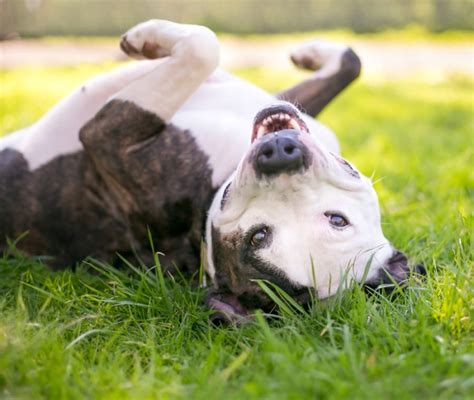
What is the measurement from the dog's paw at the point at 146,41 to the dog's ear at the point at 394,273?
155cm

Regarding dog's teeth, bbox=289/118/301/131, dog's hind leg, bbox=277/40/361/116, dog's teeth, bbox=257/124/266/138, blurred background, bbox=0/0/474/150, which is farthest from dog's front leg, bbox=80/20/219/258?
blurred background, bbox=0/0/474/150

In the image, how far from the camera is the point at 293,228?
2.72 meters

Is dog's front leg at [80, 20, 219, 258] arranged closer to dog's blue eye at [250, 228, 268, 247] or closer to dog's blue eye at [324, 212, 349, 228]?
dog's blue eye at [250, 228, 268, 247]

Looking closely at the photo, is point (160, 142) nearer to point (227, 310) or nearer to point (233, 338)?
point (227, 310)

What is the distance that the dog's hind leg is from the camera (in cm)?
418

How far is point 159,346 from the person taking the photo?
105 inches

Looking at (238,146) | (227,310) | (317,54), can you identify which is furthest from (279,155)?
(317,54)

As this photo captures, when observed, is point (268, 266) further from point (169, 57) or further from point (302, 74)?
point (302, 74)

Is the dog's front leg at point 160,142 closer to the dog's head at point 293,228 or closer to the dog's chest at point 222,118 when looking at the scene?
the dog's chest at point 222,118

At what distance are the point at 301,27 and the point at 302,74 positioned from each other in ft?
31.2

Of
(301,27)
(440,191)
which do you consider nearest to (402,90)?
(440,191)

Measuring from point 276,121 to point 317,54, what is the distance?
1592 mm

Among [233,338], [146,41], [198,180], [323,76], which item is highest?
[146,41]

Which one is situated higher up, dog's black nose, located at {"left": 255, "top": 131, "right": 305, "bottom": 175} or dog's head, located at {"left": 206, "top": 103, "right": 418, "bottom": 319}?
dog's black nose, located at {"left": 255, "top": 131, "right": 305, "bottom": 175}
